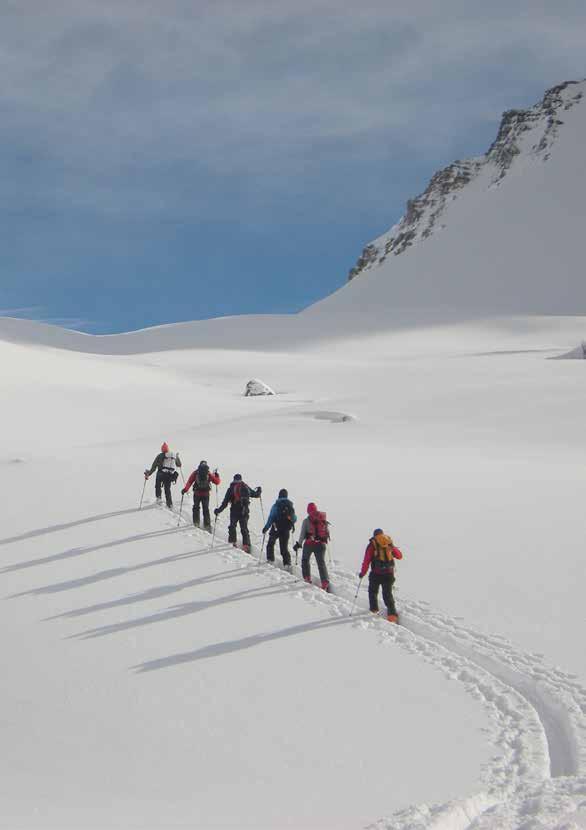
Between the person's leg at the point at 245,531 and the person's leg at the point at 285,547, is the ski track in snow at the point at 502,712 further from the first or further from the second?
the person's leg at the point at 245,531

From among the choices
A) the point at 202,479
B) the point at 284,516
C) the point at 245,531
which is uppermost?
the point at 202,479

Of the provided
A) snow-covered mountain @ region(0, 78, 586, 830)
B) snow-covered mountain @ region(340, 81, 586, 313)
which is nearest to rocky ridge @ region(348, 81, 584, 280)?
snow-covered mountain @ region(340, 81, 586, 313)

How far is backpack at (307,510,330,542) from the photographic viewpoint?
11.9 meters

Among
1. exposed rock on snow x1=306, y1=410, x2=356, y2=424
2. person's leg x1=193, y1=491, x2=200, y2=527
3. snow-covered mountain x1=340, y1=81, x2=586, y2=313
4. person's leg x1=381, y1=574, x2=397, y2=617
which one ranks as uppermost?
snow-covered mountain x1=340, y1=81, x2=586, y2=313

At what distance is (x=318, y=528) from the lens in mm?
11930

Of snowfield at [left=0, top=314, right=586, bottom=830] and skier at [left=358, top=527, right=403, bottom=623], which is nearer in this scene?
snowfield at [left=0, top=314, right=586, bottom=830]

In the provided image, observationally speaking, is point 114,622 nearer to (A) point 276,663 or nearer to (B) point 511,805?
(A) point 276,663

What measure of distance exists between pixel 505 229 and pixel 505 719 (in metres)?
146

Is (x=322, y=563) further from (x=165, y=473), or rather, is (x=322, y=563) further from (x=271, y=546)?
(x=165, y=473)

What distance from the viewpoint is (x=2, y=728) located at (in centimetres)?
707

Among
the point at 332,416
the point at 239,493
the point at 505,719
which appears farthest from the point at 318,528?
the point at 332,416

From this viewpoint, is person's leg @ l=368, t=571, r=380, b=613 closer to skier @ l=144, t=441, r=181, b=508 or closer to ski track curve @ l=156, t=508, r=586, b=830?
ski track curve @ l=156, t=508, r=586, b=830

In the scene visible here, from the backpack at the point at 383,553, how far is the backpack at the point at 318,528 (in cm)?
148

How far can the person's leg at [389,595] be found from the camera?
10250mm
